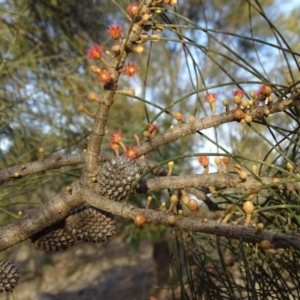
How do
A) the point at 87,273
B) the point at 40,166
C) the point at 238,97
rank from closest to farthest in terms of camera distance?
the point at 238,97
the point at 40,166
the point at 87,273

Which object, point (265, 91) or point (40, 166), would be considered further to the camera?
point (40, 166)

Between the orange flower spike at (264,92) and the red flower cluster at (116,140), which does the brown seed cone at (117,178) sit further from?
the orange flower spike at (264,92)

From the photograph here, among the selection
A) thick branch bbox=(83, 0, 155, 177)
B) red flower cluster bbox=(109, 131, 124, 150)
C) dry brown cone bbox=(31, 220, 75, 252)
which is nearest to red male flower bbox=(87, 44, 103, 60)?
thick branch bbox=(83, 0, 155, 177)

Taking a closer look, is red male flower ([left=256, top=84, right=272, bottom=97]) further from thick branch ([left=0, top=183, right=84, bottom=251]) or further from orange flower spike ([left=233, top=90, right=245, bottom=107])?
thick branch ([left=0, top=183, right=84, bottom=251])

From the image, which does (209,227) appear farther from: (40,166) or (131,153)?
(40,166)

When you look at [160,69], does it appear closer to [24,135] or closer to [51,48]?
[51,48]

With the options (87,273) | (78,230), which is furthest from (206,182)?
(87,273)

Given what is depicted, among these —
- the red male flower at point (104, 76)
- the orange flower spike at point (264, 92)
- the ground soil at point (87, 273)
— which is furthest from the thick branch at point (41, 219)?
the ground soil at point (87, 273)
